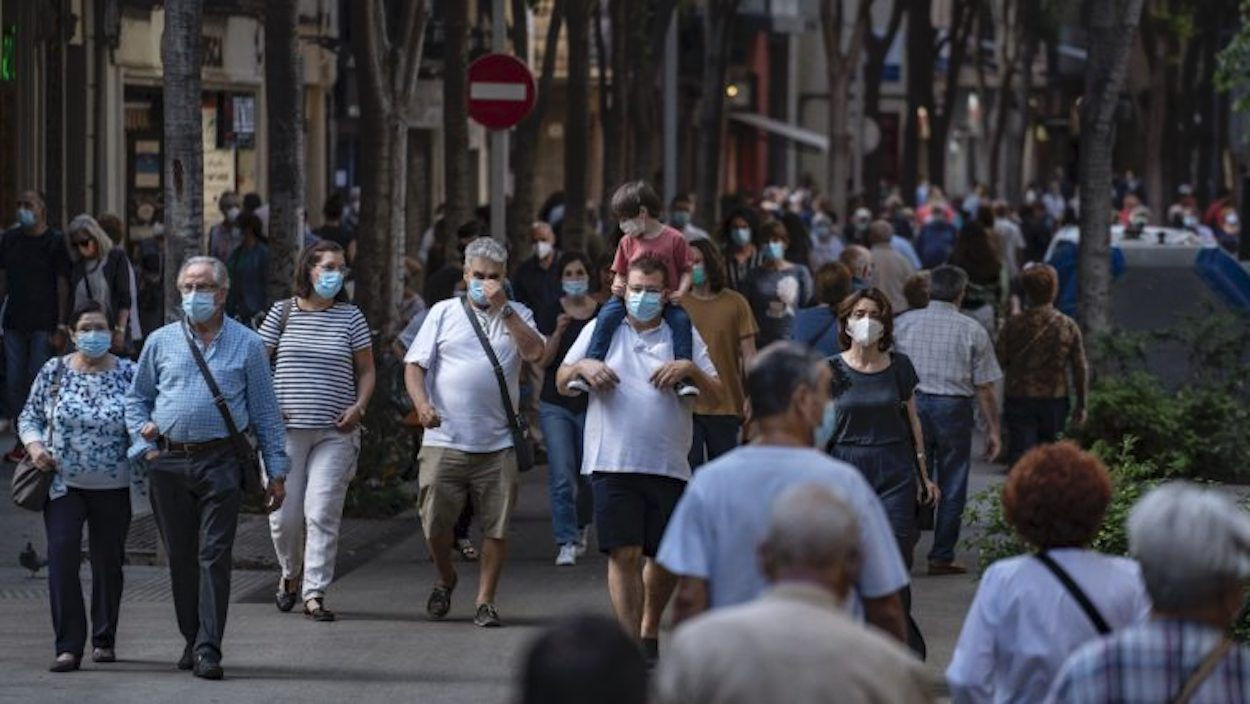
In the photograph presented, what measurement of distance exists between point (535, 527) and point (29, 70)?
12304 millimetres

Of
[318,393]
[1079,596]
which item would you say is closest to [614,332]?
[318,393]

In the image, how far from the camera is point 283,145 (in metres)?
17.5

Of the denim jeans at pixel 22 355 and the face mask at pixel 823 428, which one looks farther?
the denim jeans at pixel 22 355

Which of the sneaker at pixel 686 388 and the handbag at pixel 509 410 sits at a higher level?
the sneaker at pixel 686 388

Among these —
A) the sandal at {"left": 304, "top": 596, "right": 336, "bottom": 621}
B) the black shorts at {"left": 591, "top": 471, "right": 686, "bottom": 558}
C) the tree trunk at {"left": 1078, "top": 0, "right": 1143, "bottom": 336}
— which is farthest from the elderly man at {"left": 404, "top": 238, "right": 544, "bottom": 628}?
the tree trunk at {"left": 1078, "top": 0, "right": 1143, "bottom": 336}

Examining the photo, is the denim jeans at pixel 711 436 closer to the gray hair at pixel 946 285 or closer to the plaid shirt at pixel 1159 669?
the gray hair at pixel 946 285

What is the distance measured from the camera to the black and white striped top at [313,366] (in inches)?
485

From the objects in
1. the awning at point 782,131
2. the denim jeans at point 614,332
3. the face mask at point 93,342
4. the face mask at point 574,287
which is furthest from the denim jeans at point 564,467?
the awning at point 782,131

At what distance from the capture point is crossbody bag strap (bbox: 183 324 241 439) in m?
10.9

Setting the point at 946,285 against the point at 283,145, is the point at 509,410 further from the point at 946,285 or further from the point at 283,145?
the point at 283,145

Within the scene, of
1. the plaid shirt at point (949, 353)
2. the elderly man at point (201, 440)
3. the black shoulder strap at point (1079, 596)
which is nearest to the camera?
the black shoulder strap at point (1079, 596)

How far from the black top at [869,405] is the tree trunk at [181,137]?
487 centimetres

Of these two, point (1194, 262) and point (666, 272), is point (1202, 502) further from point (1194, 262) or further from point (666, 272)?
point (1194, 262)

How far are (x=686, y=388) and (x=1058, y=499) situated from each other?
4.43 metres
